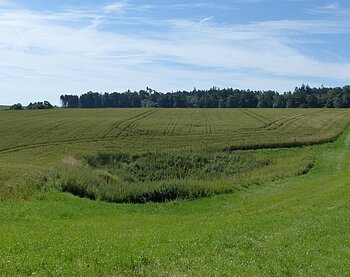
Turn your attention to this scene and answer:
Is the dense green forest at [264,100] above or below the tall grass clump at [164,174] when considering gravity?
above

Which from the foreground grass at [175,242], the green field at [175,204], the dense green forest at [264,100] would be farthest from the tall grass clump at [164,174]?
the dense green forest at [264,100]

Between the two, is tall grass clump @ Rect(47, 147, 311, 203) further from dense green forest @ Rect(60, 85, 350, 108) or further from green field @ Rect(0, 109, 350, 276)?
dense green forest @ Rect(60, 85, 350, 108)

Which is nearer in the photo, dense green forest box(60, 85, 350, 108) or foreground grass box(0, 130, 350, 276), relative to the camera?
foreground grass box(0, 130, 350, 276)

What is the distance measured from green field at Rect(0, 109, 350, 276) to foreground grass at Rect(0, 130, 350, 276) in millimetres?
42

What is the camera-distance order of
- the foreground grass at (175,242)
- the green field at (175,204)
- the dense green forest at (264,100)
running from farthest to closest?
the dense green forest at (264,100) < the green field at (175,204) < the foreground grass at (175,242)

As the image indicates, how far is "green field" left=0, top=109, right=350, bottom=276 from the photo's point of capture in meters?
10.8

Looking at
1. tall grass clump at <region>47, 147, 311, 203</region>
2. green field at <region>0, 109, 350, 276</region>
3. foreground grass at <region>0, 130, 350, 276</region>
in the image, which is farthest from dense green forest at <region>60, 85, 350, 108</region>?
foreground grass at <region>0, 130, 350, 276</region>

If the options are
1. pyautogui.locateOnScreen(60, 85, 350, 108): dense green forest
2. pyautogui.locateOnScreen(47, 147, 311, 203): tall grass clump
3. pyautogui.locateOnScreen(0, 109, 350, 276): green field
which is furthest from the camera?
pyautogui.locateOnScreen(60, 85, 350, 108): dense green forest

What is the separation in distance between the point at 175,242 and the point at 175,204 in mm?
15277

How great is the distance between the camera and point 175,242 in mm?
12953

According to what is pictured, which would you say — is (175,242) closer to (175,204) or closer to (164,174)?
(175,204)

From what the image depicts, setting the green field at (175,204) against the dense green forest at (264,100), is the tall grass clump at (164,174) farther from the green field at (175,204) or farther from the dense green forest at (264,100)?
the dense green forest at (264,100)

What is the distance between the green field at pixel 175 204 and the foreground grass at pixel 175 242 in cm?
4

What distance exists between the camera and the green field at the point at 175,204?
10844 millimetres
